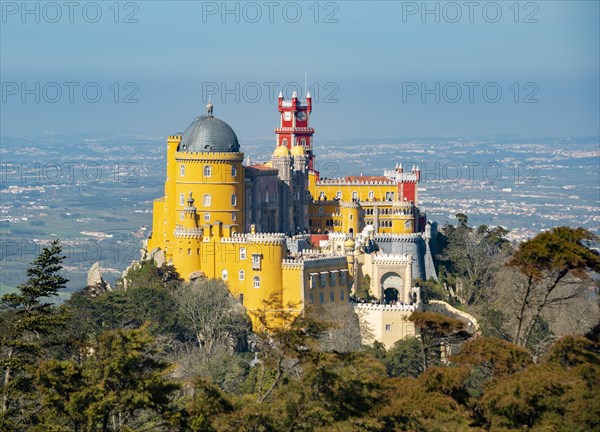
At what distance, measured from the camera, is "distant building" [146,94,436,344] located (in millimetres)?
84875

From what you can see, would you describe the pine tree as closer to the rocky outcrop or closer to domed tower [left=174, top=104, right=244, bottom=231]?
the rocky outcrop

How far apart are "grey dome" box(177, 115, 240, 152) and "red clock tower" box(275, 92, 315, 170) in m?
23.0

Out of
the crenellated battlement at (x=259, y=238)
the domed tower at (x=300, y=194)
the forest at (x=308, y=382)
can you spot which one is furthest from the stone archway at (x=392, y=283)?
the forest at (x=308, y=382)

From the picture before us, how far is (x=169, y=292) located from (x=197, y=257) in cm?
424

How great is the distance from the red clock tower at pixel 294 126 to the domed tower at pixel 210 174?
77.1 feet

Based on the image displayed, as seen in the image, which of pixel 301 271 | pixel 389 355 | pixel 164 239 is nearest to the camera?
pixel 389 355

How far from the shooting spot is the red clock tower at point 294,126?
4483 inches

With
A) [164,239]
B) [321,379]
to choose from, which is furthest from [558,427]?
[164,239]

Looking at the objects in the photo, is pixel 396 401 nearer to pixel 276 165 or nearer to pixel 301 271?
pixel 301 271

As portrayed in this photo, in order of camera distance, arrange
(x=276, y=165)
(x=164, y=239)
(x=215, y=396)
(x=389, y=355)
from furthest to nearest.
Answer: (x=276, y=165)
(x=164, y=239)
(x=389, y=355)
(x=215, y=396)

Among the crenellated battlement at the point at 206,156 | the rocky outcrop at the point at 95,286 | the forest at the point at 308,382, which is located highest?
the crenellated battlement at the point at 206,156

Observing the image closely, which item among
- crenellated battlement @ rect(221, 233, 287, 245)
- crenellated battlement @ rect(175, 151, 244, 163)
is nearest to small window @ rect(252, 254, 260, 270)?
crenellated battlement @ rect(221, 233, 287, 245)

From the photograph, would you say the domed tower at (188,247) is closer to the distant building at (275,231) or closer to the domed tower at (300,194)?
the distant building at (275,231)

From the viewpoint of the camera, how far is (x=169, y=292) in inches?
3290
